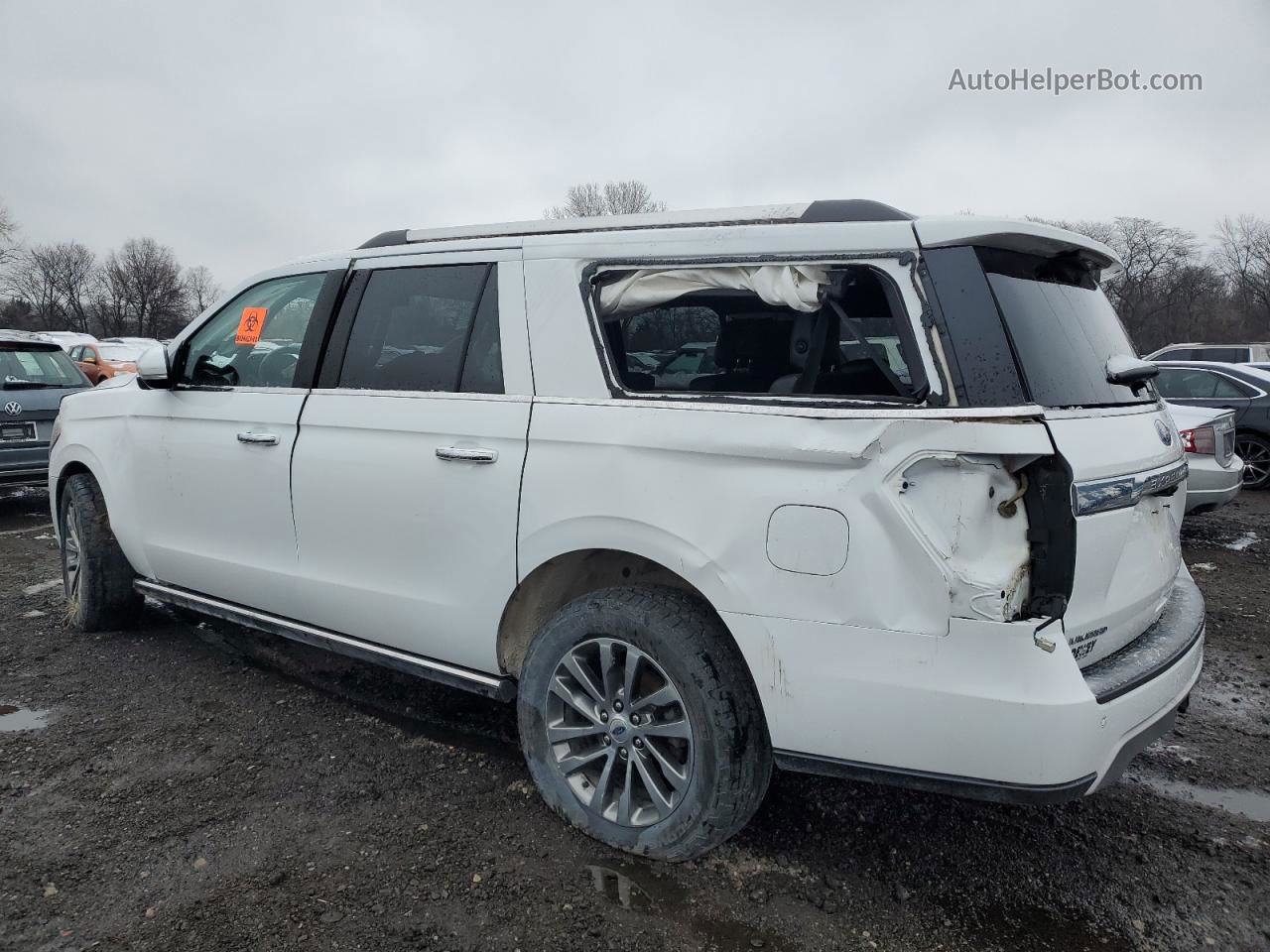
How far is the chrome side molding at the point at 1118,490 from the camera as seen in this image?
6.88 ft

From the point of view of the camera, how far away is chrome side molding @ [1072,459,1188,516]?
82.6 inches

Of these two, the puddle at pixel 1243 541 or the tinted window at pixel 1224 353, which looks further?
the tinted window at pixel 1224 353

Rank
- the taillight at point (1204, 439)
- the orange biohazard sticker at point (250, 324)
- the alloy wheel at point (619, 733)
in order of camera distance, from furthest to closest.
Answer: the taillight at point (1204, 439) < the orange biohazard sticker at point (250, 324) < the alloy wheel at point (619, 733)

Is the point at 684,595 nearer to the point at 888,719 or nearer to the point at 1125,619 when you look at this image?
the point at 888,719

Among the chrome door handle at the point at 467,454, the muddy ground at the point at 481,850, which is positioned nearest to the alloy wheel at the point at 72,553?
the muddy ground at the point at 481,850

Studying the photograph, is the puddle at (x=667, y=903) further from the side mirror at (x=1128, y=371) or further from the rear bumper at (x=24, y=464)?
the rear bumper at (x=24, y=464)

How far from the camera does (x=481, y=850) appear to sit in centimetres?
266

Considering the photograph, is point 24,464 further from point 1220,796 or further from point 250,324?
point 1220,796

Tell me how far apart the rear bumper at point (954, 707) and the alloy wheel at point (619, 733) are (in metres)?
0.34

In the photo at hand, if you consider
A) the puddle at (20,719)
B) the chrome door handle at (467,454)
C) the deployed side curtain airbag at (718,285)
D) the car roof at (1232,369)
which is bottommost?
the puddle at (20,719)

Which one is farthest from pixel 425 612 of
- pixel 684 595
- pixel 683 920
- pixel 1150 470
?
pixel 1150 470

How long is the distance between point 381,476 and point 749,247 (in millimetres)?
1498

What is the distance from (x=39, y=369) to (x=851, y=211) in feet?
28.7

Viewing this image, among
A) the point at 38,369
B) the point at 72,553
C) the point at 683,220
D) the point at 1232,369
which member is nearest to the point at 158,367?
the point at 72,553
